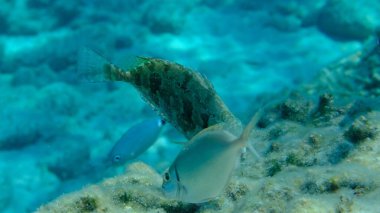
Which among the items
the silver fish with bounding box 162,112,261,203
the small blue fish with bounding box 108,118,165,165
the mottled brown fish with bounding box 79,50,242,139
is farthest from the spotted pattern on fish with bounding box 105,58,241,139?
the small blue fish with bounding box 108,118,165,165

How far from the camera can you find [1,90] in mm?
6742

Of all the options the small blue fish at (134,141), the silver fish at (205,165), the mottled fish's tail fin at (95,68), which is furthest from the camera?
the small blue fish at (134,141)

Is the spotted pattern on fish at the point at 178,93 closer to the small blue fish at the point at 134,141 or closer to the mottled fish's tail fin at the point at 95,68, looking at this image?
the mottled fish's tail fin at the point at 95,68

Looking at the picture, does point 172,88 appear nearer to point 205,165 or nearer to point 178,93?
point 178,93

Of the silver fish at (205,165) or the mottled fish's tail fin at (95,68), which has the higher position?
the mottled fish's tail fin at (95,68)

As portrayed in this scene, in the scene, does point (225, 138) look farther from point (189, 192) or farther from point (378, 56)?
point (378, 56)

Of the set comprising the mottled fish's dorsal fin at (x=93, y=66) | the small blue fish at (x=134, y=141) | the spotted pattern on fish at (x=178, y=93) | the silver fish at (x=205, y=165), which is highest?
the mottled fish's dorsal fin at (x=93, y=66)

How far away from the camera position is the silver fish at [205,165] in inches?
68.2

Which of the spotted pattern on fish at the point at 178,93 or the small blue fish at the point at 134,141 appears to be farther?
Result: the small blue fish at the point at 134,141

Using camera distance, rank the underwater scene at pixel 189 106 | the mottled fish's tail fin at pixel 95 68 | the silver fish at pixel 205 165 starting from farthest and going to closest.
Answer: the mottled fish's tail fin at pixel 95 68 → the underwater scene at pixel 189 106 → the silver fish at pixel 205 165

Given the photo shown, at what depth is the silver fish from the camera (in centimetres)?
173

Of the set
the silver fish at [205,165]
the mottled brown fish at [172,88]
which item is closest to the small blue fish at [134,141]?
the mottled brown fish at [172,88]

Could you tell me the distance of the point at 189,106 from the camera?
2.70 meters

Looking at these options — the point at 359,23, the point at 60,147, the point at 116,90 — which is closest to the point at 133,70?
the point at 60,147
